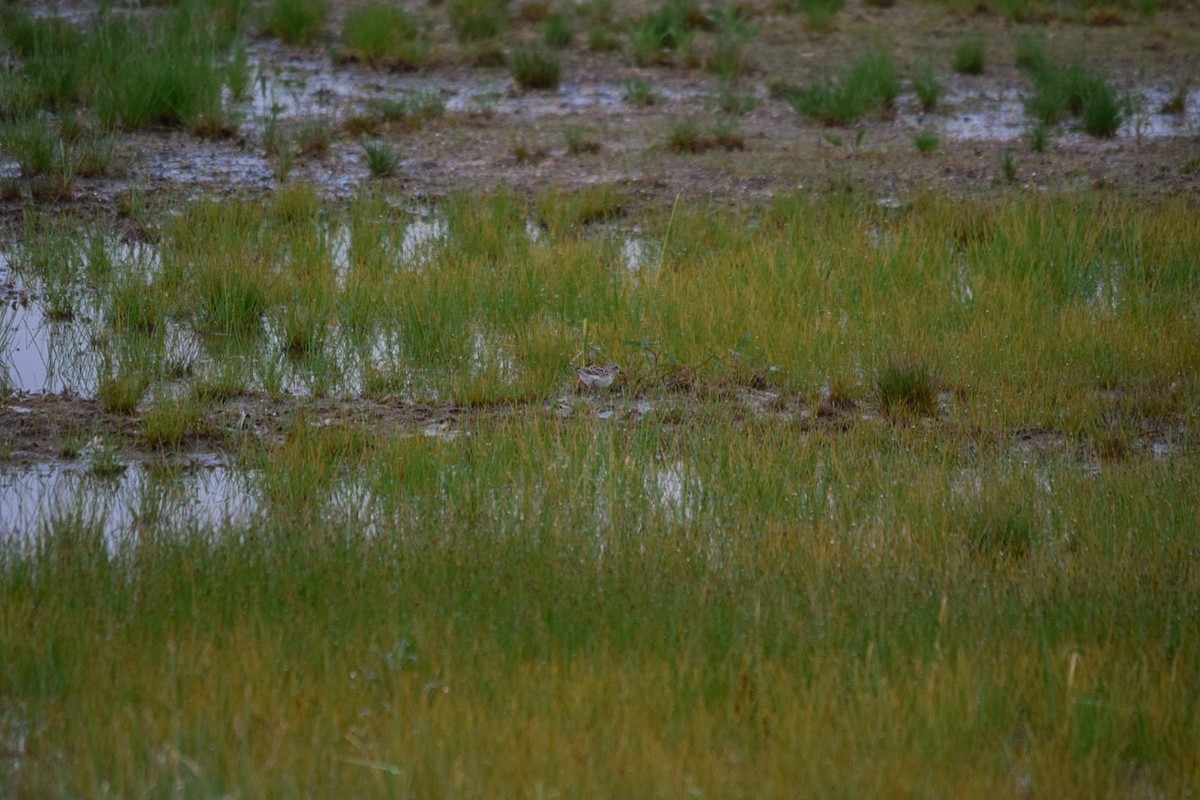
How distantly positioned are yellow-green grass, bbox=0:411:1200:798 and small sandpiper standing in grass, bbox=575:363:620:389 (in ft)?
3.38

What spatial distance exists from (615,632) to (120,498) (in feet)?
7.86

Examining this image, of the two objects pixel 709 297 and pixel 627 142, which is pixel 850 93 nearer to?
pixel 627 142

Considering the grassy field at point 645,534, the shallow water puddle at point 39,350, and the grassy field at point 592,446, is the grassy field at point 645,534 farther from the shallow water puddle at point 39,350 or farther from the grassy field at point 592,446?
the shallow water puddle at point 39,350

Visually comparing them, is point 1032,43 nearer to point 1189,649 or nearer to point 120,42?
point 120,42

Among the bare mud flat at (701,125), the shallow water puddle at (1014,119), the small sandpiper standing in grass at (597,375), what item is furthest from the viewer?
the shallow water puddle at (1014,119)

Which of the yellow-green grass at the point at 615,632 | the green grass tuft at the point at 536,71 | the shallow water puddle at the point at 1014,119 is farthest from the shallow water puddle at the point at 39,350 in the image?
the shallow water puddle at the point at 1014,119

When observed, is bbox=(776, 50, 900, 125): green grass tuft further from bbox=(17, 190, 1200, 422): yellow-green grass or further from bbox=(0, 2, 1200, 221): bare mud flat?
bbox=(17, 190, 1200, 422): yellow-green grass

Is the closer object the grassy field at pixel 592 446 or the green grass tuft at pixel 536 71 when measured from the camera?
the grassy field at pixel 592 446

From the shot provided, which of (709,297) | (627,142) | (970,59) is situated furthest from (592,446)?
(970,59)

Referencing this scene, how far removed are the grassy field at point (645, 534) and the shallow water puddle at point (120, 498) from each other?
60 millimetres

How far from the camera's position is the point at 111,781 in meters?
3.21

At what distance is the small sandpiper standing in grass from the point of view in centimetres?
659

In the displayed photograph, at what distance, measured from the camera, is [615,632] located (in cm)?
400

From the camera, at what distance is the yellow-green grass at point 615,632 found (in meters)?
3.30
